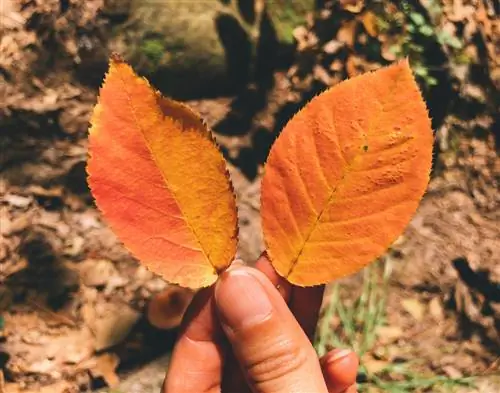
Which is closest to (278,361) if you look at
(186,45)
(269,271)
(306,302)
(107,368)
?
(269,271)

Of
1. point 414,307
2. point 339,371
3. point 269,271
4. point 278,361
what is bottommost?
point 414,307

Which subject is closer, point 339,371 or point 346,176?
point 346,176

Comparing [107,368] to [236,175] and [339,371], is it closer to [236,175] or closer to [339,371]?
[236,175]

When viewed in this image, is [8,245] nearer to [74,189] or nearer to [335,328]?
[74,189]

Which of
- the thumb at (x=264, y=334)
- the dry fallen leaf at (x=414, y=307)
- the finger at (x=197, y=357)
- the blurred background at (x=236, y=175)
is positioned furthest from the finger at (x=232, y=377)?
the dry fallen leaf at (x=414, y=307)

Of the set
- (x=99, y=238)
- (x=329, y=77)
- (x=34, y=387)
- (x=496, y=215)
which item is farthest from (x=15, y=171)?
(x=496, y=215)

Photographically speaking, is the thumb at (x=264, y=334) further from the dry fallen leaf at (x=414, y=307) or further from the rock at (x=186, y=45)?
the rock at (x=186, y=45)

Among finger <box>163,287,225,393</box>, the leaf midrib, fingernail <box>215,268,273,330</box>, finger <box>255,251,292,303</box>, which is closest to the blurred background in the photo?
finger <box>163,287,225,393</box>
